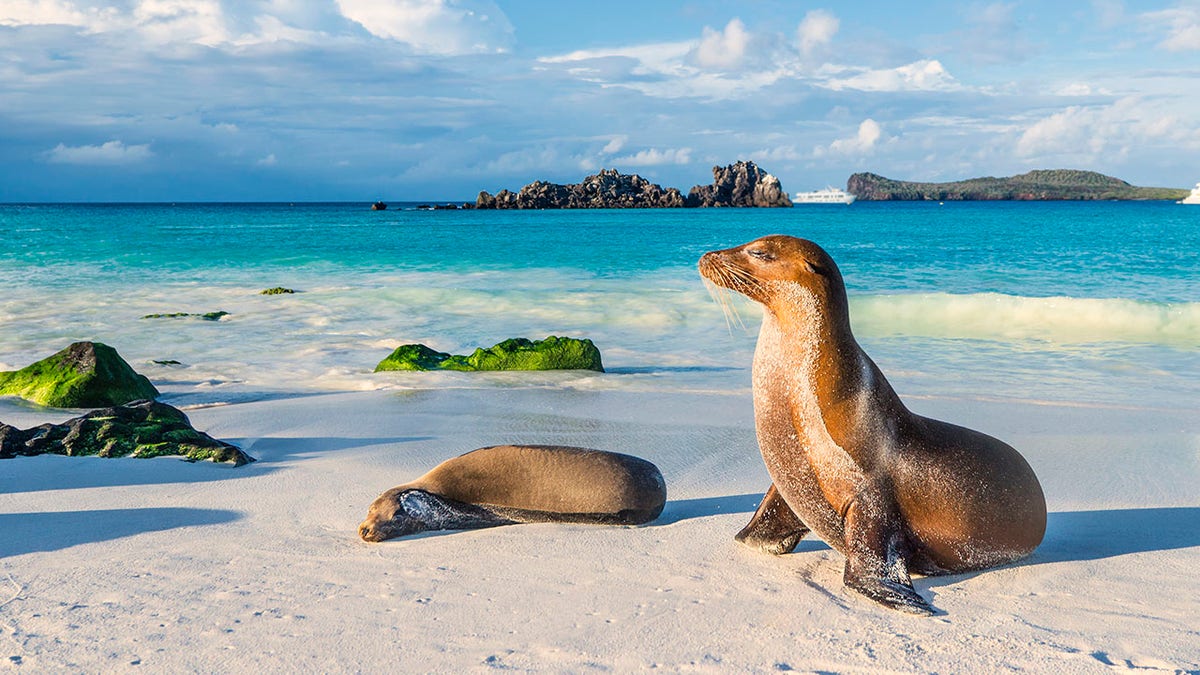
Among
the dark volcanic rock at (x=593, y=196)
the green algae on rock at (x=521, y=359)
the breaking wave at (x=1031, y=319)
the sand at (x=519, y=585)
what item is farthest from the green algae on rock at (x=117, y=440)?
the dark volcanic rock at (x=593, y=196)

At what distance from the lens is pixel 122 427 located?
632 centimetres

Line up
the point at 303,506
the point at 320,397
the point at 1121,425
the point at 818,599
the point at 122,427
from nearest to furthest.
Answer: the point at 818,599 < the point at 303,506 < the point at 122,427 < the point at 1121,425 < the point at 320,397

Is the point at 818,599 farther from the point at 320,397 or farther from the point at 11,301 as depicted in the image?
the point at 11,301

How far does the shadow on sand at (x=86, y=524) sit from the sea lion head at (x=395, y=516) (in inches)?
28.3

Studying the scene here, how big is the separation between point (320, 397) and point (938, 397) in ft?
17.6

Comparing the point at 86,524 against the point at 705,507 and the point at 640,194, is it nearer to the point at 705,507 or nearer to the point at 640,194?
the point at 705,507

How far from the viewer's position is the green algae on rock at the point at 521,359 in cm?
1038

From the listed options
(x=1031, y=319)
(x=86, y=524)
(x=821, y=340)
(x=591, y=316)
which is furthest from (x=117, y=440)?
(x=1031, y=319)

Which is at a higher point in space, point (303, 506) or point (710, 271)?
point (710, 271)

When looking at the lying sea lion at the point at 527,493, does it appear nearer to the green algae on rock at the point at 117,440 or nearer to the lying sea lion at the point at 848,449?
the lying sea lion at the point at 848,449

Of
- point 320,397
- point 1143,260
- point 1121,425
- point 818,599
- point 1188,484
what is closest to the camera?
point 818,599

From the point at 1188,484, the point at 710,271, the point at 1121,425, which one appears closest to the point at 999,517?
the point at 710,271

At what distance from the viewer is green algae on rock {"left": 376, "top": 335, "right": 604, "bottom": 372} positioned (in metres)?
10.4

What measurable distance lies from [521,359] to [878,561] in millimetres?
6823
